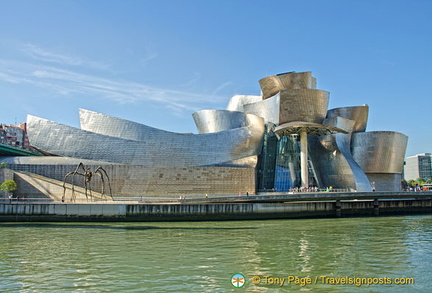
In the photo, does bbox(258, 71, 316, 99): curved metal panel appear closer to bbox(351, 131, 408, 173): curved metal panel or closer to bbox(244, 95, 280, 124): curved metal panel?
bbox(244, 95, 280, 124): curved metal panel

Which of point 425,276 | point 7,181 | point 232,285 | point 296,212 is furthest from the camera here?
point 7,181

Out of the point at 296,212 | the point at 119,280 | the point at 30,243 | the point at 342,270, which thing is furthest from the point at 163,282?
the point at 296,212

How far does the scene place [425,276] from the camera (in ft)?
33.2

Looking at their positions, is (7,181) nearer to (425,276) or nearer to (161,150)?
(161,150)

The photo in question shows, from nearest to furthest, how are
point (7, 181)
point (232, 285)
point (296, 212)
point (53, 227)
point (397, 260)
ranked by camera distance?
1. point (232, 285)
2. point (397, 260)
3. point (53, 227)
4. point (296, 212)
5. point (7, 181)

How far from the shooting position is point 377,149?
158 feet

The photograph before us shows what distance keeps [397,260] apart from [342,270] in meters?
2.47

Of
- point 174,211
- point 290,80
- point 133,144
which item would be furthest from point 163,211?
point 290,80

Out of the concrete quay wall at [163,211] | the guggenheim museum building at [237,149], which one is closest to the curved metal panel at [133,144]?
the guggenheim museum building at [237,149]

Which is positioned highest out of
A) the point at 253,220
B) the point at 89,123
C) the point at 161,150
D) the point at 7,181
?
the point at 89,123

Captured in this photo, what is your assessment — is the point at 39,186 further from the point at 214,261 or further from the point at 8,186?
the point at 214,261

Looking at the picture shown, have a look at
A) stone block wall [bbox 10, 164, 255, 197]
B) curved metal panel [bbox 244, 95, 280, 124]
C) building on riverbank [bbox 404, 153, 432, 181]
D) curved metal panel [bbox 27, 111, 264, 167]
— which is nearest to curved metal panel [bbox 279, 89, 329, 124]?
curved metal panel [bbox 244, 95, 280, 124]

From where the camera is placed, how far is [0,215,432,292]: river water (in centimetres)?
929

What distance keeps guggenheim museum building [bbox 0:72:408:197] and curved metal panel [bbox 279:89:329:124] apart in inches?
4.2
